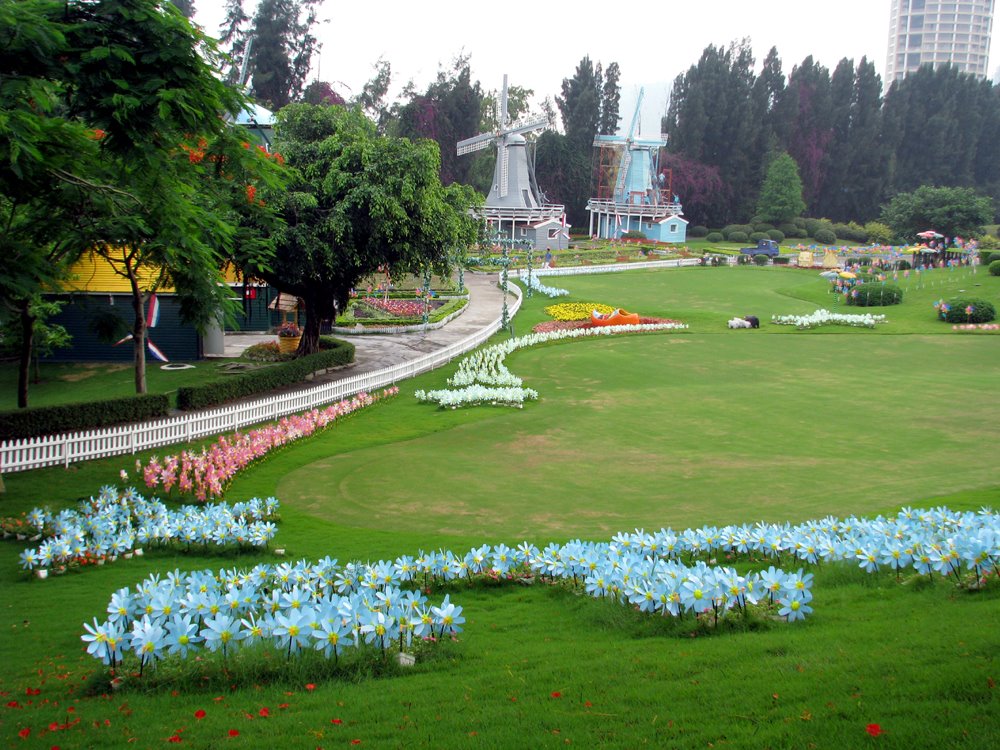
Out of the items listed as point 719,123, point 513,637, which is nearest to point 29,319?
point 513,637

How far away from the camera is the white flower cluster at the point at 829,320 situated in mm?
38250

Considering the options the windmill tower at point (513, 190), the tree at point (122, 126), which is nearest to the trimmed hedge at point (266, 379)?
the tree at point (122, 126)

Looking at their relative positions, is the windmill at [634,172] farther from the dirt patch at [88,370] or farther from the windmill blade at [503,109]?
the dirt patch at [88,370]

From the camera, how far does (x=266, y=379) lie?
76.9 feet

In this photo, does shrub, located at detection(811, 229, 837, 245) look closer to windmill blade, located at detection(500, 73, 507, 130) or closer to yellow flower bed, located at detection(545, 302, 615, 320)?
windmill blade, located at detection(500, 73, 507, 130)

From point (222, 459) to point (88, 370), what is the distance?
596 inches

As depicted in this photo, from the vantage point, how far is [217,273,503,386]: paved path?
96.7ft

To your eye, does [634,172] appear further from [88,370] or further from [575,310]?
[88,370]

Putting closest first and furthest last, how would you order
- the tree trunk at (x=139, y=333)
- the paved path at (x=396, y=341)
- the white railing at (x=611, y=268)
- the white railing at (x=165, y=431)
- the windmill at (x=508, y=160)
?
the white railing at (x=165, y=431), the tree trunk at (x=139, y=333), the paved path at (x=396, y=341), the white railing at (x=611, y=268), the windmill at (x=508, y=160)

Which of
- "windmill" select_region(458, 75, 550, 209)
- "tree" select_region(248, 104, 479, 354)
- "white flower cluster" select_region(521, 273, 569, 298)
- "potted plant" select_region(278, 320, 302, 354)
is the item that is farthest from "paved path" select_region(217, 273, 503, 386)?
"windmill" select_region(458, 75, 550, 209)

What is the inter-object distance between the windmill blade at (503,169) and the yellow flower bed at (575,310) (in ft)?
105

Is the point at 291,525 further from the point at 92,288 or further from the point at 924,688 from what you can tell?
the point at 92,288

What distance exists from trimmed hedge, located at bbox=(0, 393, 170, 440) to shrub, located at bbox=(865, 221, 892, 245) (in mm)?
71898

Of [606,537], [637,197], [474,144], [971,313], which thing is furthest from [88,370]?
[637,197]
